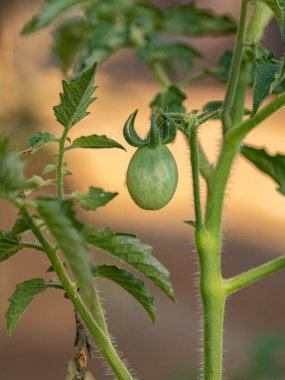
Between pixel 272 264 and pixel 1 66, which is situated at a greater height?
pixel 1 66

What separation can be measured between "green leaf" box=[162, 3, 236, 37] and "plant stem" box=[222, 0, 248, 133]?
0.44 metres

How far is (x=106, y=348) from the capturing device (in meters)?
0.82

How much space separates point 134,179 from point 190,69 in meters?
0.67

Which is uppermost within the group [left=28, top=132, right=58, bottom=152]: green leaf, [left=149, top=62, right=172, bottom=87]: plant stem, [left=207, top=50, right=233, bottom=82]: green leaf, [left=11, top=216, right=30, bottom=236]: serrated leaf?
[left=149, top=62, right=172, bottom=87]: plant stem

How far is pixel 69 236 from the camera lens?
2.00ft

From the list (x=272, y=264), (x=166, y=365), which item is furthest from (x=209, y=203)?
(x=166, y=365)

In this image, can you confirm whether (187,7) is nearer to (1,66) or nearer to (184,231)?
(1,66)

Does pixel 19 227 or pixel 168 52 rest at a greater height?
pixel 168 52

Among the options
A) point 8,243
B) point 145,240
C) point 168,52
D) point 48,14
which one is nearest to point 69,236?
point 8,243

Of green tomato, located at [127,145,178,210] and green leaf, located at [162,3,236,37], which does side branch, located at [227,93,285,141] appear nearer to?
green tomato, located at [127,145,178,210]

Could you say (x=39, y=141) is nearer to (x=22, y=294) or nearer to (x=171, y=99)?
(x=22, y=294)

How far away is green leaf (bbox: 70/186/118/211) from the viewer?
785mm

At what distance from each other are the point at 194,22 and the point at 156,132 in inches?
27.6

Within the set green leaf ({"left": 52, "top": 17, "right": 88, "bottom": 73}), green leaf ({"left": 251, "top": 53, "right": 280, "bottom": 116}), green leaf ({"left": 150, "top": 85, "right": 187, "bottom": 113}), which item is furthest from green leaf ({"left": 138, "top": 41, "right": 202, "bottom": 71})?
green leaf ({"left": 251, "top": 53, "right": 280, "bottom": 116})
